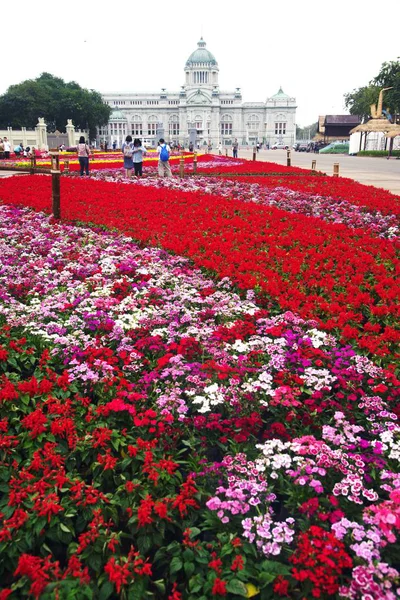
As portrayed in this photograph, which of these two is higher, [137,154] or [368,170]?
[137,154]

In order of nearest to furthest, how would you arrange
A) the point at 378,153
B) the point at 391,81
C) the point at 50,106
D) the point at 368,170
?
the point at 368,170 → the point at 378,153 → the point at 391,81 → the point at 50,106

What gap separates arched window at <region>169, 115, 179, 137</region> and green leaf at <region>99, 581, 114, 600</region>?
124 metres

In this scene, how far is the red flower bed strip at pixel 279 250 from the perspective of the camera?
13.8 feet

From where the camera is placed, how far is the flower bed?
2062 millimetres

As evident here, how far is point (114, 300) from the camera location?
15.0 ft

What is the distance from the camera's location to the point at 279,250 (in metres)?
5.97

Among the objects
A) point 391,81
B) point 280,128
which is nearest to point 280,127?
point 280,128

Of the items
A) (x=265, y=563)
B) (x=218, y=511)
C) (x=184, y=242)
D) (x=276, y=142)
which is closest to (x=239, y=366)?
(x=218, y=511)

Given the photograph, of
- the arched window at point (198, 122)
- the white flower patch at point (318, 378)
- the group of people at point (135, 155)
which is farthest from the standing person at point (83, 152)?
the arched window at point (198, 122)

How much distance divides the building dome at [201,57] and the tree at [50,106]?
39.8 m

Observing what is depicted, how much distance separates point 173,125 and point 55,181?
391 feet

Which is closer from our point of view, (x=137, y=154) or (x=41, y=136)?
(x=137, y=154)

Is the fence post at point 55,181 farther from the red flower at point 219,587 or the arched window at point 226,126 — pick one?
the arched window at point 226,126

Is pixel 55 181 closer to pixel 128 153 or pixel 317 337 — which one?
pixel 317 337
